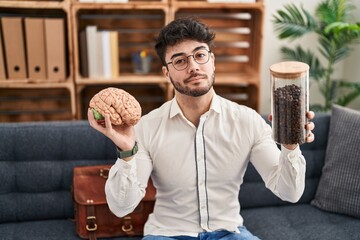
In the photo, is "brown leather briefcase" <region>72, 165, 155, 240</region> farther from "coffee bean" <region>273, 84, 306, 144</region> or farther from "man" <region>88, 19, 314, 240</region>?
"coffee bean" <region>273, 84, 306, 144</region>

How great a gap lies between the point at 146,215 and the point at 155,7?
1.19 meters

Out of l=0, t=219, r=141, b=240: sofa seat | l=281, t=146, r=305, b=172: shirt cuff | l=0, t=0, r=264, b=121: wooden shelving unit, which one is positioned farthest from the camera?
l=0, t=0, r=264, b=121: wooden shelving unit

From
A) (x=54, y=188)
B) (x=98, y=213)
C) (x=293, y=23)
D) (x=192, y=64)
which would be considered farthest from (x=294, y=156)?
(x=293, y=23)

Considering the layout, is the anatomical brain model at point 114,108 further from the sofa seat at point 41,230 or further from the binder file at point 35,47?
the binder file at point 35,47

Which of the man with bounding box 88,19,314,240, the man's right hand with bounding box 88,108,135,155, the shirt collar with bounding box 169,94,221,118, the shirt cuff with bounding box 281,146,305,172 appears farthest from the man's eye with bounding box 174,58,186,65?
the shirt cuff with bounding box 281,146,305,172

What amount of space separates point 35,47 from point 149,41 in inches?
29.4

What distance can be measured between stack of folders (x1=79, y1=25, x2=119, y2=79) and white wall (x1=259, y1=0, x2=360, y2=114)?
40.7 inches

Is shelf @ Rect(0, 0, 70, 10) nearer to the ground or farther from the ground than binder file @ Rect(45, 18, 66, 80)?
farther from the ground

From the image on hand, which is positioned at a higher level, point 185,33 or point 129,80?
point 185,33

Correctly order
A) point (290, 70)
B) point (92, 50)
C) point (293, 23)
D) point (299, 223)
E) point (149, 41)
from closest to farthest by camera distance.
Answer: point (290, 70), point (299, 223), point (92, 50), point (293, 23), point (149, 41)

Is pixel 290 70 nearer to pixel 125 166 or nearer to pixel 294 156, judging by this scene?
pixel 294 156

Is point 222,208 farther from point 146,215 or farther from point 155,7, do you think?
point 155,7

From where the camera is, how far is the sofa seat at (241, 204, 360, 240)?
1.83m

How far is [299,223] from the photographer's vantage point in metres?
1.93
